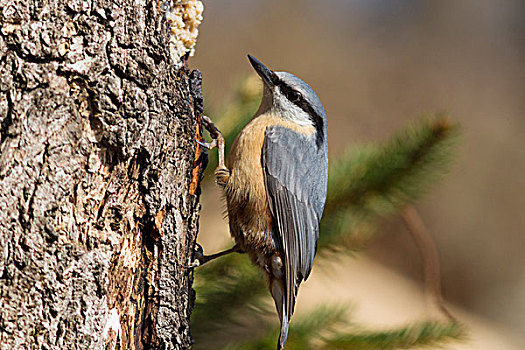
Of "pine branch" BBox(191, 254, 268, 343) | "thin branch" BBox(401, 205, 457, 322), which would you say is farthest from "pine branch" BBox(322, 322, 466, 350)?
"thin branch" BBox(401, 205, 457, 322)

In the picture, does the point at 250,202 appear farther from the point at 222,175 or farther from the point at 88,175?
the point at 88,175

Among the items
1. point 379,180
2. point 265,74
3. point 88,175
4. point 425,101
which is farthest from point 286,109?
point 425,101

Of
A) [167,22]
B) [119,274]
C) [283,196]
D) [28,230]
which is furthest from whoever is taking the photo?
[283,196]

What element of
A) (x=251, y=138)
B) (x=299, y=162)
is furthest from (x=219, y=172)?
(x=299, y=162)

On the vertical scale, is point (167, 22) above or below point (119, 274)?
above

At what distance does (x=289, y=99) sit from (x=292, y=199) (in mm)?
441

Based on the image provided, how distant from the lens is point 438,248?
471 centimetres

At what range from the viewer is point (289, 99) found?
203 centimetres

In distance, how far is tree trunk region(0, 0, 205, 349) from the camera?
3.19ft

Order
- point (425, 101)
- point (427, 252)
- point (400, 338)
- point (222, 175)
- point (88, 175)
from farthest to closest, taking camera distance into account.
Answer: point (425, 101) < point (427, 252) < point (400, 338) < point (222, 175) < point (88, 175)

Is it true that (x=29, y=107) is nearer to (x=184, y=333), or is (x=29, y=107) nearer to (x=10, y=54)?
(x=10, y=54)

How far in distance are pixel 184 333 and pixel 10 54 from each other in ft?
2.62

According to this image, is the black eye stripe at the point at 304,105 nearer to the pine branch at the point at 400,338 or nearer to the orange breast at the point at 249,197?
the orange breast at the point at 249,197

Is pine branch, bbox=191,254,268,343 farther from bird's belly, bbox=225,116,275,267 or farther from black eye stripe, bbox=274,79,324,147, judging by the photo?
black eye stripe, bbox=274,79,324,147
